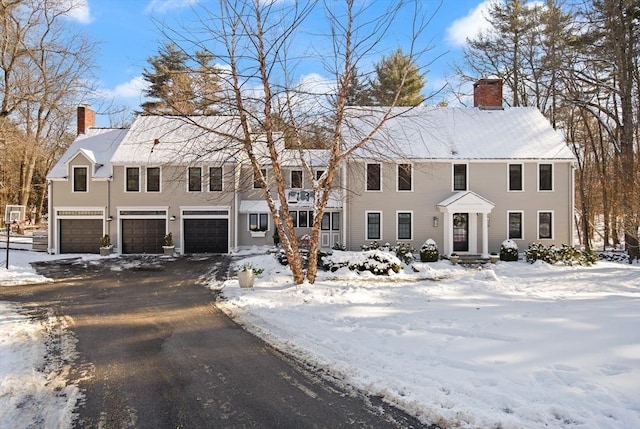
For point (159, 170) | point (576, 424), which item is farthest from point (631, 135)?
point (159, 170)

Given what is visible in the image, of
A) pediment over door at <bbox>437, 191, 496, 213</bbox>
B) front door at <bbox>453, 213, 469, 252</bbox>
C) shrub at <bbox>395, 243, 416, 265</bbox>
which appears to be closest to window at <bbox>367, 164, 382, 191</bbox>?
shrub at <bbox>395, 243, 416, 265</bbox>

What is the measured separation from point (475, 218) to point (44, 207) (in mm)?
44408

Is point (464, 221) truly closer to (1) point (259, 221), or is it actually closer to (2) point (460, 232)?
(2) point (460, 232)

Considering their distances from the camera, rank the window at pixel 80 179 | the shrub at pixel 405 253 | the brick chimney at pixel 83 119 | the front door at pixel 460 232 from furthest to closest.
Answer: the brick chimney at pixel 83 119 → the window at pixel 80 179 → the front door at pixel 460 232 → the shrub at pixel 405 253

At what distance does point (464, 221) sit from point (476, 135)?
15.8 ft

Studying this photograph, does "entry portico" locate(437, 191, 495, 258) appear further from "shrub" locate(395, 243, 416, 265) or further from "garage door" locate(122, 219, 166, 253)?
"garage door" locate(122, 219, 166, 253)

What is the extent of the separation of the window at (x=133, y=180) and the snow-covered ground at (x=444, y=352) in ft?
41.8

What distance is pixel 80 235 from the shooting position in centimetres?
2355

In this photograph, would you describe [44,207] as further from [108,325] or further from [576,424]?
[576,424]

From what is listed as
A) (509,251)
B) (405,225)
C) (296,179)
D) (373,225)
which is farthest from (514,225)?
(296,179)

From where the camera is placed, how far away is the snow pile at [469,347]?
4715mm

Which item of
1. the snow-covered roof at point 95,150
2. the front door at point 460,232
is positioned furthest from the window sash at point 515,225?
the snow-covered roof at point 95,150

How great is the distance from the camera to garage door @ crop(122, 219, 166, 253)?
77.4 feet

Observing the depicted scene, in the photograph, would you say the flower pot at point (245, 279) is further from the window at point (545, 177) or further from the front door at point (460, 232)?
the window at point (545, 177)
